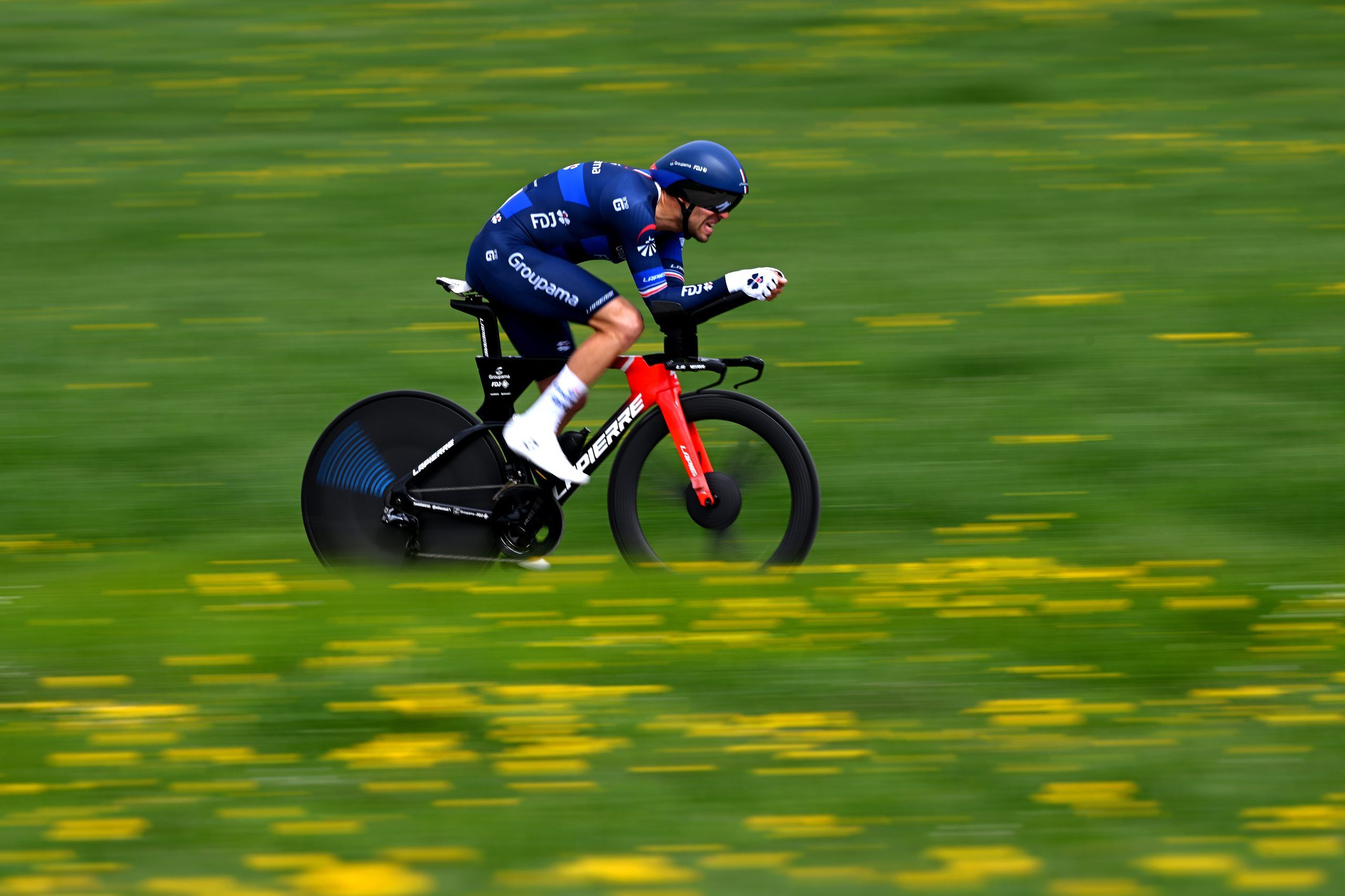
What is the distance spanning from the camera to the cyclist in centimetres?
610

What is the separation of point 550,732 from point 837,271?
6401 millimetres

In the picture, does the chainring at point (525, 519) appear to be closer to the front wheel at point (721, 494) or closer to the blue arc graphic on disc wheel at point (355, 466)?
the front wheel at point (721, 494)

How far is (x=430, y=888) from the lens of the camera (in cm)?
394

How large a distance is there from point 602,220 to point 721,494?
117cm

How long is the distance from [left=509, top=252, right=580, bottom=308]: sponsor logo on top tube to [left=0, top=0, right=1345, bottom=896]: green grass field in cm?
111

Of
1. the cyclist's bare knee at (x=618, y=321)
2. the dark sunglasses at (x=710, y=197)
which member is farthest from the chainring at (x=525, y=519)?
the dark sunglasses at (x=710, y=197)

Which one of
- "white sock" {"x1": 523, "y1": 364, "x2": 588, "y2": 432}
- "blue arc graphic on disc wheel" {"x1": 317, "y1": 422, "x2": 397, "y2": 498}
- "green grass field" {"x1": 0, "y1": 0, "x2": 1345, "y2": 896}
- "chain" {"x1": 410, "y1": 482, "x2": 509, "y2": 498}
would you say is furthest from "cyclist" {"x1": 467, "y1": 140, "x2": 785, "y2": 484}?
"green grass field" {"x1": 0, "y1": 0, "x2": 1345, "y2": 896}

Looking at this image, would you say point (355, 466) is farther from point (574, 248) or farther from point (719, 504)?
point (719, 504)

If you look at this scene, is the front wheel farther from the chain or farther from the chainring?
the chain

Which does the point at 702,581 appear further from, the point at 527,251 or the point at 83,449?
the point at 83,449

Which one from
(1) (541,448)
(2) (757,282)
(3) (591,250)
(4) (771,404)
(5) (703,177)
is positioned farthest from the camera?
(4) (771,404)

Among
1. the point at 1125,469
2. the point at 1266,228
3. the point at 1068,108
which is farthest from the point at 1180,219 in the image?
the point at 1125,469

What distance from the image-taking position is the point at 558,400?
6.29 m

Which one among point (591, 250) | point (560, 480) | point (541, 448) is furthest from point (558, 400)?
point (591, 250)
